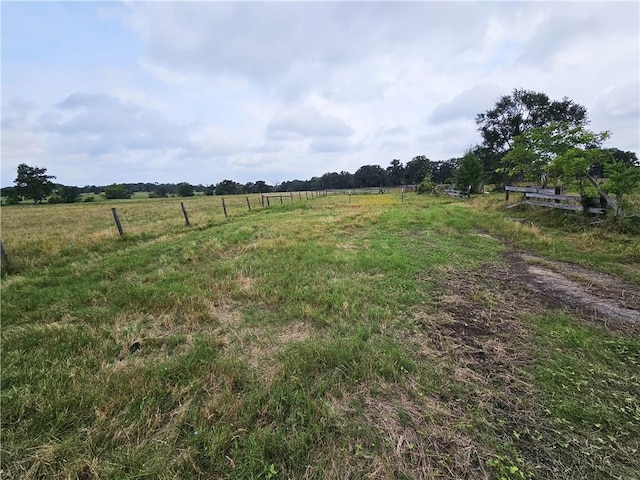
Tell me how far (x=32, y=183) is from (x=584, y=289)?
91.5 metres

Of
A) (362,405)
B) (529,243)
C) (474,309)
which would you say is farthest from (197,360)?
(529,243)

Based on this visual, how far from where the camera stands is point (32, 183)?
199 ft

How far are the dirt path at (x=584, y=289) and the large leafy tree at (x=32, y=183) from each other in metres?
90.3

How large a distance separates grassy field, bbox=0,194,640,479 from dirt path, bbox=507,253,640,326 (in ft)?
1.03

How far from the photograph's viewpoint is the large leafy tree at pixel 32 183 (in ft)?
197

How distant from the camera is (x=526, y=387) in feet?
7.71

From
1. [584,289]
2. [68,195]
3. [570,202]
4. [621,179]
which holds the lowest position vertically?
[584,289]

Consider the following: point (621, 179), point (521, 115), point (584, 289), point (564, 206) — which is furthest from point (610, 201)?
point (521, 115)

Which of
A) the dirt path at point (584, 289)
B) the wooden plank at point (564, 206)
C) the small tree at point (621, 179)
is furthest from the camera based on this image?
the wooden plank at point (564, 206)

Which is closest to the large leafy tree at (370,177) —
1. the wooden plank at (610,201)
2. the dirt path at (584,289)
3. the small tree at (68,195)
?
the small tree at (68,195)

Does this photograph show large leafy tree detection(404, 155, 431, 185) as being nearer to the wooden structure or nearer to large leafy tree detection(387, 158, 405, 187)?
large leafy tree detection(387, 158, 405, 187)

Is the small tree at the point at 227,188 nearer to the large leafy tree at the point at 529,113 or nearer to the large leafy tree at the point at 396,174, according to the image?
the large leafy tree at the point at 396,174

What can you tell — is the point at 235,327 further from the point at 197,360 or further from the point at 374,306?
the point at 374,306

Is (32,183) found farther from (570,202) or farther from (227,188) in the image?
(570,202)
